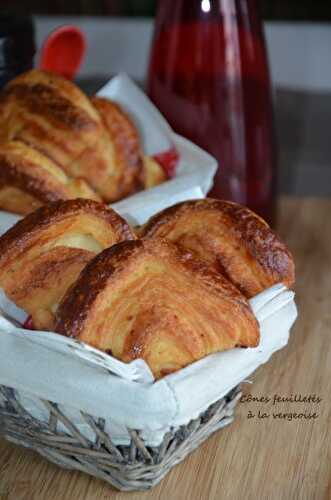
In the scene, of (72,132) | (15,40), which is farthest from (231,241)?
(15,40)

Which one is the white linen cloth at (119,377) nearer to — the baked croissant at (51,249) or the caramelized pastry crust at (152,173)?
the baked croissant at (51,249)

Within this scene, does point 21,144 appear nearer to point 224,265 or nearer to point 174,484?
point 224,265

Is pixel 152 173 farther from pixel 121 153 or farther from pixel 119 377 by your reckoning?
pixel 119 377

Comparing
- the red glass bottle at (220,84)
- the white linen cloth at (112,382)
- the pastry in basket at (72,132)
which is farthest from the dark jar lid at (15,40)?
the white linen cloth at (112,382)

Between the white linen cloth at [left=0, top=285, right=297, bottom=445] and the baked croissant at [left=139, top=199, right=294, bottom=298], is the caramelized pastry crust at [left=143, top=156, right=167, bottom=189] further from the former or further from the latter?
the white linen cloth at [left=0, top=285, right=297, bottom=445]

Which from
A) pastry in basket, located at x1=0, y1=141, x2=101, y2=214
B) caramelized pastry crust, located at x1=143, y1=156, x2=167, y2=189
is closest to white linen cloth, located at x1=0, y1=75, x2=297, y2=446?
pastry in basket, located at x1=0, y1=141, x2=101, y2=214
